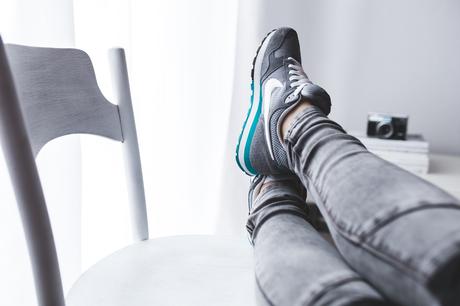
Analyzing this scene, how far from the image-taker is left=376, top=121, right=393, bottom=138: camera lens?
1.11 m

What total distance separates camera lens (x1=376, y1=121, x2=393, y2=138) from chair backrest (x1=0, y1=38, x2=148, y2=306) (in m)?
0.66

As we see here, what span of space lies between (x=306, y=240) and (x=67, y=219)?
68 centimetres

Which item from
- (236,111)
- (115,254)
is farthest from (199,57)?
(115,254)

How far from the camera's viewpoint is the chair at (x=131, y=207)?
0.49 m

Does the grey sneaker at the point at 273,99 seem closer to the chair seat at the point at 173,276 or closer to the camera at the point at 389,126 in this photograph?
the chair seat at the point at 173,276

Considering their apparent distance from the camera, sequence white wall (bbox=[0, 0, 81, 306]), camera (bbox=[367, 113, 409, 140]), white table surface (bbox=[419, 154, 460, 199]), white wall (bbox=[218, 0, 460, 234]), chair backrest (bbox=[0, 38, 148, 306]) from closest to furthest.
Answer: chair backrest (bbox=[0, 38, 148, 306])
white wall (bbox=[0, 0, 81, 306])
white table surface (bbox=[419, 154, 460, 199])
camera (bbox=[367, 113, 409, 140])
white wall (bbox=[218, 0, 460, 234])

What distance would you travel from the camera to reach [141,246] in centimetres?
76

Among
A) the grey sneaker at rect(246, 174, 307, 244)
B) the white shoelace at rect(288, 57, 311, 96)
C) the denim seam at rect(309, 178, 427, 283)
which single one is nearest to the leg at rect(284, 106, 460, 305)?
the denim seam at rect(309, 178, 427, 283)

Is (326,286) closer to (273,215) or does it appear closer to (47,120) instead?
(273,215)

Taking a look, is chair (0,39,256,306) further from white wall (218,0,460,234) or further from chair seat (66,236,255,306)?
white wall (218,0,460,234)

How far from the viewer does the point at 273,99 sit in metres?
0.77

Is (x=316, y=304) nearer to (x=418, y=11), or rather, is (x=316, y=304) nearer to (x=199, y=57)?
(x=199, y=57)

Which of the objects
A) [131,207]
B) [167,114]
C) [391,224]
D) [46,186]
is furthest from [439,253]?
[167,114]

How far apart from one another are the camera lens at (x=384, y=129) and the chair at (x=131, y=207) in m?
0.55
